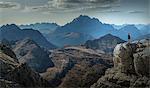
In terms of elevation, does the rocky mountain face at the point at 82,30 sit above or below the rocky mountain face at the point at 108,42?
above

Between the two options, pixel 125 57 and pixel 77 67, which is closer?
pixel 125 57

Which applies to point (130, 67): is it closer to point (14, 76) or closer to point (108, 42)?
point (14, 76)

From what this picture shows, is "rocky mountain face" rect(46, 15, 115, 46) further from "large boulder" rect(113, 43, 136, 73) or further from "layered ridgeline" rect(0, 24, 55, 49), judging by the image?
"large boulder" rect(113, 43, 136, 73)

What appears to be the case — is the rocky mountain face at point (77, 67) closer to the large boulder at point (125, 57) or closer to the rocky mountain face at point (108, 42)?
the rocky mountain face at point (108, 42)

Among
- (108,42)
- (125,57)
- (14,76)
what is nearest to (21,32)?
(108,42)

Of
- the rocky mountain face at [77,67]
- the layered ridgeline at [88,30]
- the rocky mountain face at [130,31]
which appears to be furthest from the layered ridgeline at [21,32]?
the rocky mountain face at [130,31]

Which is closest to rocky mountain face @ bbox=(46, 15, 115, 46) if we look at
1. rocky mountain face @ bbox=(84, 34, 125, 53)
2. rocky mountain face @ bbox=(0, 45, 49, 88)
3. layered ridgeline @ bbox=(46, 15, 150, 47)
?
layered ridgeline @ bbox=(46, 15, 150, 47)
